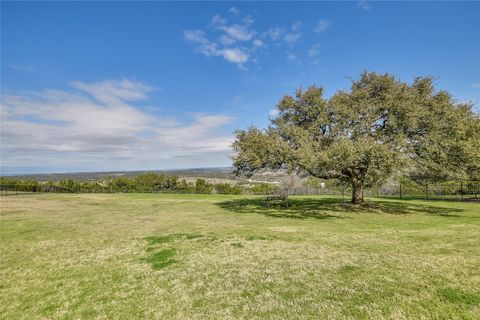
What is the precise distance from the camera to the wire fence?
89.1ft

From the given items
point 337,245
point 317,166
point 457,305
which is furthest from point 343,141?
point 457,305

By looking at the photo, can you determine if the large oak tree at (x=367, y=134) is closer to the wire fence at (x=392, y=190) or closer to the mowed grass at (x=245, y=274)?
the mowed grass at (x=245, y=274)

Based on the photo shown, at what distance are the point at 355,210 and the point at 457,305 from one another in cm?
1395

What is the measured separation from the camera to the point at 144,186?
49.7m

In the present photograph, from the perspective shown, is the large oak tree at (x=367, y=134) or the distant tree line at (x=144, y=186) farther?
the distant tree line at (x=144, y=186)

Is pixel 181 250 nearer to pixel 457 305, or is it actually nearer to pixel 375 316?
pixel 375 316

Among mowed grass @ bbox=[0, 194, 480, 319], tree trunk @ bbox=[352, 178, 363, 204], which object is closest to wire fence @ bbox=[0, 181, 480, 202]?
tree trunk @ bbox=[352, 178, 363, 204]

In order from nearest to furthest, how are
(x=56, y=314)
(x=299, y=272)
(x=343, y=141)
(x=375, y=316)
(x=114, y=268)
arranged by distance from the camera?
(x=375, y=316)
(x=56, y=314)
(x=299, y=272)
(x=114, y=268)
(x=343, y=141)

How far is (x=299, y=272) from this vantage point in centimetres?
678

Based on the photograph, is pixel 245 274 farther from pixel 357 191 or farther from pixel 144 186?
pixel 144 186

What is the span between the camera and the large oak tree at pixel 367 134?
1488 cm

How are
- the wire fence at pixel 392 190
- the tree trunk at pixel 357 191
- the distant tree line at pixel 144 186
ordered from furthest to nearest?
1. the distant tree line at pixel 144 186
2. the wire fence at pixel 392 190
3. the tree trunk at pixel 357 191

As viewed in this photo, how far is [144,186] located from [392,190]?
1489 inches

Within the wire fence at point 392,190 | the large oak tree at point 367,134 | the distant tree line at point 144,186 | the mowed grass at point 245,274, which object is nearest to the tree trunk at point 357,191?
the large oak tree at point 367,134
